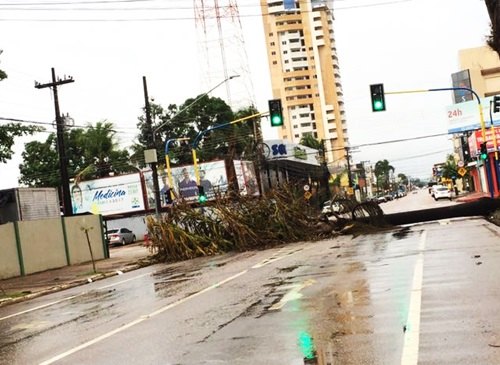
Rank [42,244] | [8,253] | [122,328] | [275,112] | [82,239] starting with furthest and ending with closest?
[82,239] → [42,244] → [275,112] → [8,253] → [122,328]

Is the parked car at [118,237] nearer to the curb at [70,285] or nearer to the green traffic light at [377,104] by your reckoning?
the curb at [70,285]

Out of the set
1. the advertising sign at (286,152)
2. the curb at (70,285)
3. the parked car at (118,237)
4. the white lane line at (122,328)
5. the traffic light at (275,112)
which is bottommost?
the curb at (70,285)

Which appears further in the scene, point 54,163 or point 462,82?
point 462,82

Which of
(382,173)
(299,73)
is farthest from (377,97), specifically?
(382,173)

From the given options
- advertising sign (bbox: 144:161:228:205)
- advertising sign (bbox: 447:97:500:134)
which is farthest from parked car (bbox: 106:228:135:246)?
advertising sign (bbox: 447:97:500:134)

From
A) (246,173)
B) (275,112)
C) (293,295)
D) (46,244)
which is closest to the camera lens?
(293,295)

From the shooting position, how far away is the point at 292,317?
869cm

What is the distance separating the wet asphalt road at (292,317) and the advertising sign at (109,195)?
128 ft

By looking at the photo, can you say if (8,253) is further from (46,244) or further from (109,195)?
(109,195)

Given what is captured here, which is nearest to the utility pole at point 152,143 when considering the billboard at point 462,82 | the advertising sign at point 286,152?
the advertising sign at point 286,152

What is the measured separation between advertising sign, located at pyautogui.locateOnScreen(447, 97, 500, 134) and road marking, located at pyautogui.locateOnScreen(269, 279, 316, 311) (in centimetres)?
4970

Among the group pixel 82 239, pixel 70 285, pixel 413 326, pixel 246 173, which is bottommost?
pixel 70 285

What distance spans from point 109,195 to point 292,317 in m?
49.5

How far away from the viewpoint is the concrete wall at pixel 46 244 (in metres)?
25.4
